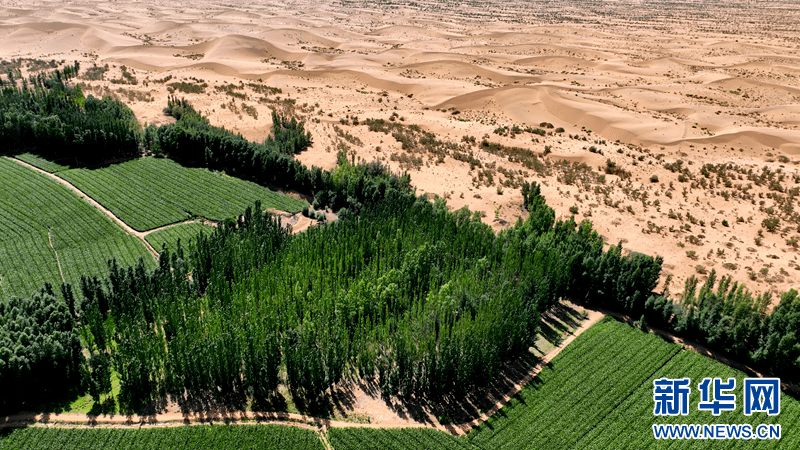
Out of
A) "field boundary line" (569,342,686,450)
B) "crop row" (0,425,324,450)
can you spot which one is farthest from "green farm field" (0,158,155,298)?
"field boundary line" (569,342,686,450)

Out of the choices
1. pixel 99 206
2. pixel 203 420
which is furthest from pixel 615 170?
pixel 99 206

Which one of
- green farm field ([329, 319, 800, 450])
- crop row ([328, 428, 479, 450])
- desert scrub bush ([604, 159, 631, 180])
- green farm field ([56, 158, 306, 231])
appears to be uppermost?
desert scrub bush ([604, 159, 631, 180])

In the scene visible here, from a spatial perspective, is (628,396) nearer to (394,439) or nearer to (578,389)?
(578,389)

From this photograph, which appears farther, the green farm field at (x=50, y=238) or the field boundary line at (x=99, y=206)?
the field boundary line at (x=99, y=206)

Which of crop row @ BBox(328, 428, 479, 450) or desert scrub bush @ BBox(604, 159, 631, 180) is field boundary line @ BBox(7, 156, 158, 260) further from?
desert scrub bush @ BBox(604, 159, 631, 180)

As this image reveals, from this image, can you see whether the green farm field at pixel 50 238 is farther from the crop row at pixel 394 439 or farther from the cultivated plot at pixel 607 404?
the cultivated plot at pixel 607 404

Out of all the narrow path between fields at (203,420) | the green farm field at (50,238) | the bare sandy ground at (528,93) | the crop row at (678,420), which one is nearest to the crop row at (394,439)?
the narrow path between fields at (203,420)

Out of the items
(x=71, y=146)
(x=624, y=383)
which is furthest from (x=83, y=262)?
(x=624, y=383)
